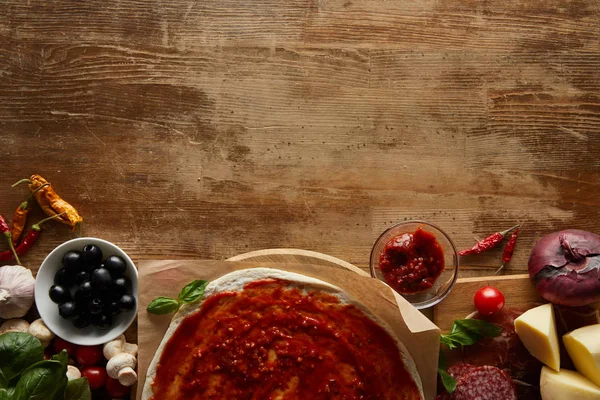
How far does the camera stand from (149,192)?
3.79 m

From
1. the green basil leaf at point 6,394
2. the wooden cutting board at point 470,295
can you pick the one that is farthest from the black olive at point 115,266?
the wooden cutting board at point 470,295

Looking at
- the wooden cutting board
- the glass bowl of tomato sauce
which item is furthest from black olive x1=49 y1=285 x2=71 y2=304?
the wooden cutting board

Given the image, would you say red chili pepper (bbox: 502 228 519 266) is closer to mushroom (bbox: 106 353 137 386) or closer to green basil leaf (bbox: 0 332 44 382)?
mushroom (bbox: 106 353 137 386)

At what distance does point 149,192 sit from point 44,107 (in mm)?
799

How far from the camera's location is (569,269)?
3.51 metres

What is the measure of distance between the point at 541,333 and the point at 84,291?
2452mm

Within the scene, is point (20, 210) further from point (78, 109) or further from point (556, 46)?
point (556, 46)

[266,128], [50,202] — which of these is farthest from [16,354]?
[266,128]

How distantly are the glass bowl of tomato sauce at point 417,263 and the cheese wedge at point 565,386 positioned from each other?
2.31 ft

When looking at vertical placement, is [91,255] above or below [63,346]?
above

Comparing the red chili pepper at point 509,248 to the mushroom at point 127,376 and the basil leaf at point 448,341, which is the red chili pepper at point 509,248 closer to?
the basil leaf at point 448,341

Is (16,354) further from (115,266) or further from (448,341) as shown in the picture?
(448,341)

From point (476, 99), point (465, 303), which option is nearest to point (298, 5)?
point (476, 99)

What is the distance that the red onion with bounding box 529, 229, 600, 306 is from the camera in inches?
137
